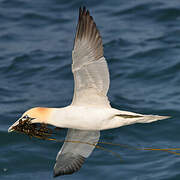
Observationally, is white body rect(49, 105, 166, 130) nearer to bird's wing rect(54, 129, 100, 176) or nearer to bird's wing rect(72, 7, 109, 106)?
bird's wing rect(72, 7, 109, 106)

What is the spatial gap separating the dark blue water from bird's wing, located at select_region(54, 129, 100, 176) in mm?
613

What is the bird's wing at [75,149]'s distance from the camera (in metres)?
10.3

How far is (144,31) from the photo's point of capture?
15750mm

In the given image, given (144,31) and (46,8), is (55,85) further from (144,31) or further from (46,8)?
(46,8)

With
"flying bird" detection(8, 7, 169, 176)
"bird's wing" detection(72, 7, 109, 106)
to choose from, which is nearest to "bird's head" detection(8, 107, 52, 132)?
"flying bird" detection(8, 7, 169, 176)

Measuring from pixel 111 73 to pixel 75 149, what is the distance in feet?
13.1

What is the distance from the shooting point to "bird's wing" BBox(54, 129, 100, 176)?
33.7 ft

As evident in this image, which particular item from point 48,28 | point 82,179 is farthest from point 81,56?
point 48,28

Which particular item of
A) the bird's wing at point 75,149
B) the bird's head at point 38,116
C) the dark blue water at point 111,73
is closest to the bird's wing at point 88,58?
the bird's head at point 38,116

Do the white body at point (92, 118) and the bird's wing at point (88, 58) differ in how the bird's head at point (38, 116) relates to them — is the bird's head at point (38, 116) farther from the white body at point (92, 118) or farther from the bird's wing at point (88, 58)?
the bird's wing at point (88, 58)

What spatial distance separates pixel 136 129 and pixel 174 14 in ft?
18.1

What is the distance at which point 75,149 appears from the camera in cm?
1036

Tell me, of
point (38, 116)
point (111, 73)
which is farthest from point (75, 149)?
point (111, 73)

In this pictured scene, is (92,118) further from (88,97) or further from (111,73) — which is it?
(111,73)
